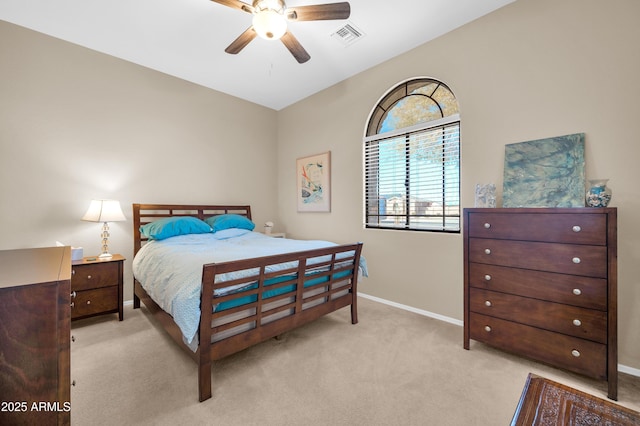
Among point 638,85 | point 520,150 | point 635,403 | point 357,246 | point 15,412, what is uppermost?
point 638,85

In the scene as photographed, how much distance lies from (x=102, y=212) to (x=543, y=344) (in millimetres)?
4089

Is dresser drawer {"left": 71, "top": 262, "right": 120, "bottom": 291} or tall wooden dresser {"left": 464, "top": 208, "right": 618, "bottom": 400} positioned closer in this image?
tall wooden dresser {"left": 464, "top": 208, "right": 618, "bottom": 400}

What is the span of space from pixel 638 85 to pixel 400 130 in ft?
6.06

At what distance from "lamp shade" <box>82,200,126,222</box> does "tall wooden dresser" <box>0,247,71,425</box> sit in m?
2.34

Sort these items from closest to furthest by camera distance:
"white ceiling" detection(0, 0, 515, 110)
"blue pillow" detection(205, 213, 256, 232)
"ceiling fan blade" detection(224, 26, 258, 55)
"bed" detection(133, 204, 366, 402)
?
"bed" detection(133, 204, 366, 402)
"ceiling fan blade" detection(224, 26, 258, 55)
"white ceiling" detection(0, 0, 515, 110)
"blue pillow" detection(205, 213, 256, 232)

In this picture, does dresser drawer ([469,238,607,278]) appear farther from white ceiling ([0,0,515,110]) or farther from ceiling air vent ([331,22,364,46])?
ceiling air vent ([331,22,364,46])

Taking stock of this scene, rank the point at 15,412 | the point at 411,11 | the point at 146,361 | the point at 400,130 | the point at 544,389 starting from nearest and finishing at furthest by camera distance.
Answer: the point at 15,412 → the point at 544,389 → the point at 146,361 → the point at 411,11 → the point at 400,130

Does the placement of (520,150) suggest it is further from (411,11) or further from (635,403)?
(635,403)

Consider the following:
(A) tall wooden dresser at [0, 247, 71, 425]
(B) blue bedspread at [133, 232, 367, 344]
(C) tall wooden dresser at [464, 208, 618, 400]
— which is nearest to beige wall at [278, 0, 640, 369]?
(C) tall wooden dresser at [464, 208, 618, 400]

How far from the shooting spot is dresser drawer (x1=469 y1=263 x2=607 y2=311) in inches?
67.1

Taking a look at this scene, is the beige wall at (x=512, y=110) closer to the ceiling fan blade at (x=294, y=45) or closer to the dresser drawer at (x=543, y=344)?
the dresser drawer at (x=543, y=344)

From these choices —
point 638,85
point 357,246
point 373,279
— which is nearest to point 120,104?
point 357,246

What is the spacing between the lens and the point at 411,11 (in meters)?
2.46

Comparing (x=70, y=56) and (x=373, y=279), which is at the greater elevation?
(x=70, y=56)
